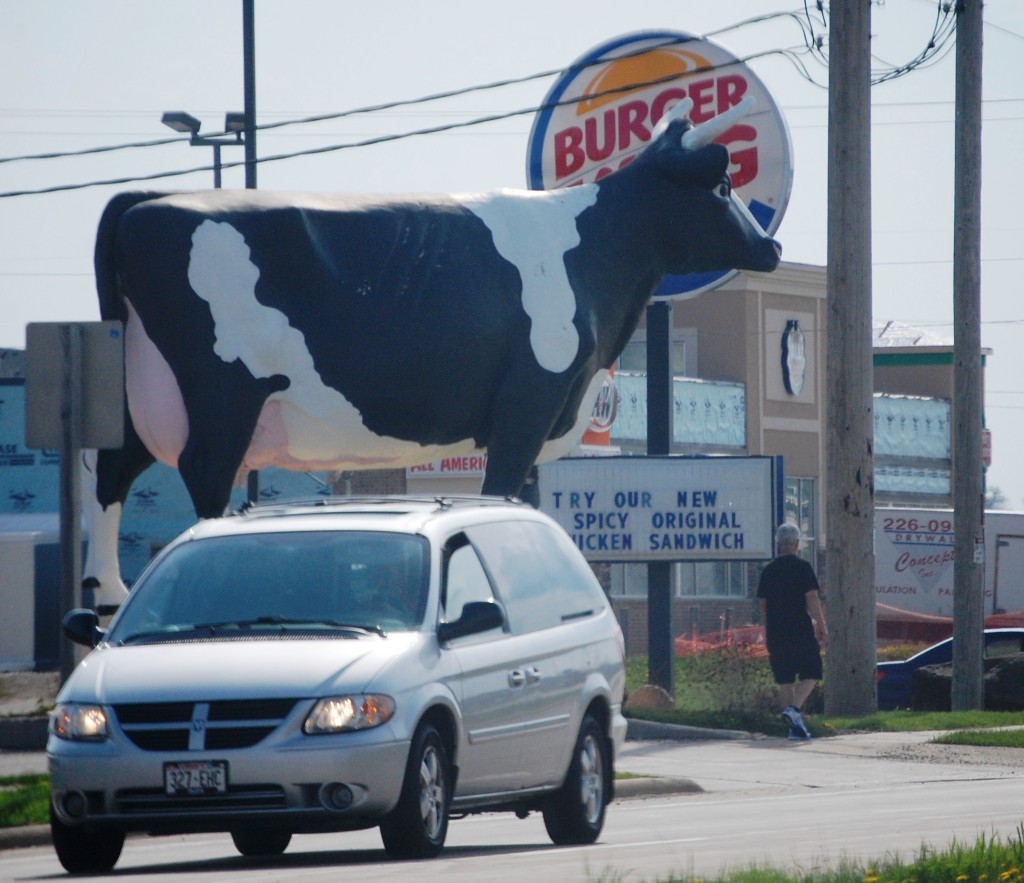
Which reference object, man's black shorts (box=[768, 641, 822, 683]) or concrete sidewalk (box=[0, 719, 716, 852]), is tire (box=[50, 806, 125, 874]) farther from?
man's black shorts (box=[768, 641, 822, 683])

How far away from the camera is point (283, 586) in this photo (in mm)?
10578

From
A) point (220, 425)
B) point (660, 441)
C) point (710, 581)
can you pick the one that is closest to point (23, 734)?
point (220, 425)

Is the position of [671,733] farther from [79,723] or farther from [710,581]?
[710,581]

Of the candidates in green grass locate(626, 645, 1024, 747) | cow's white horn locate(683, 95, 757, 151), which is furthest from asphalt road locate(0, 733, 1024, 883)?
cow's white horn locate(683, 95, 757, 151)

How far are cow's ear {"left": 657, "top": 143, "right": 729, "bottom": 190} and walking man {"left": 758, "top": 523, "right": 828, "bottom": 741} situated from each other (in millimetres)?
4221

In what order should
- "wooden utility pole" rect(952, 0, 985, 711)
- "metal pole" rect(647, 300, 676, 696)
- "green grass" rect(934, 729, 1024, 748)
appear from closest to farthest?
"green grass" rect(934, 729, 1024, 748)
"metal pole" rect(647, 300, 676, 696)
"wooden utility pole" rect(952, 0, 985, 711)

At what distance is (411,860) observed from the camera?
10031mm

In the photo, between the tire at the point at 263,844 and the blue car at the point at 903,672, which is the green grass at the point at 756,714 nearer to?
the blue car at the point at 903,672

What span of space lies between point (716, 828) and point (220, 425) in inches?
197

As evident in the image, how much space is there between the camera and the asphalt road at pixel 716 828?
991 centimetres

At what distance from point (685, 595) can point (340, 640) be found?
1800 inches

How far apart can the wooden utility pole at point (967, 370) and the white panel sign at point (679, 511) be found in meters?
2.69

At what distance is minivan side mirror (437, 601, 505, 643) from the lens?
407 inches

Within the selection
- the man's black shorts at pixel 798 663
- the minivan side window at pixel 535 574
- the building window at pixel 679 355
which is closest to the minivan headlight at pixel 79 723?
the minivan side window at pixel 535 574
